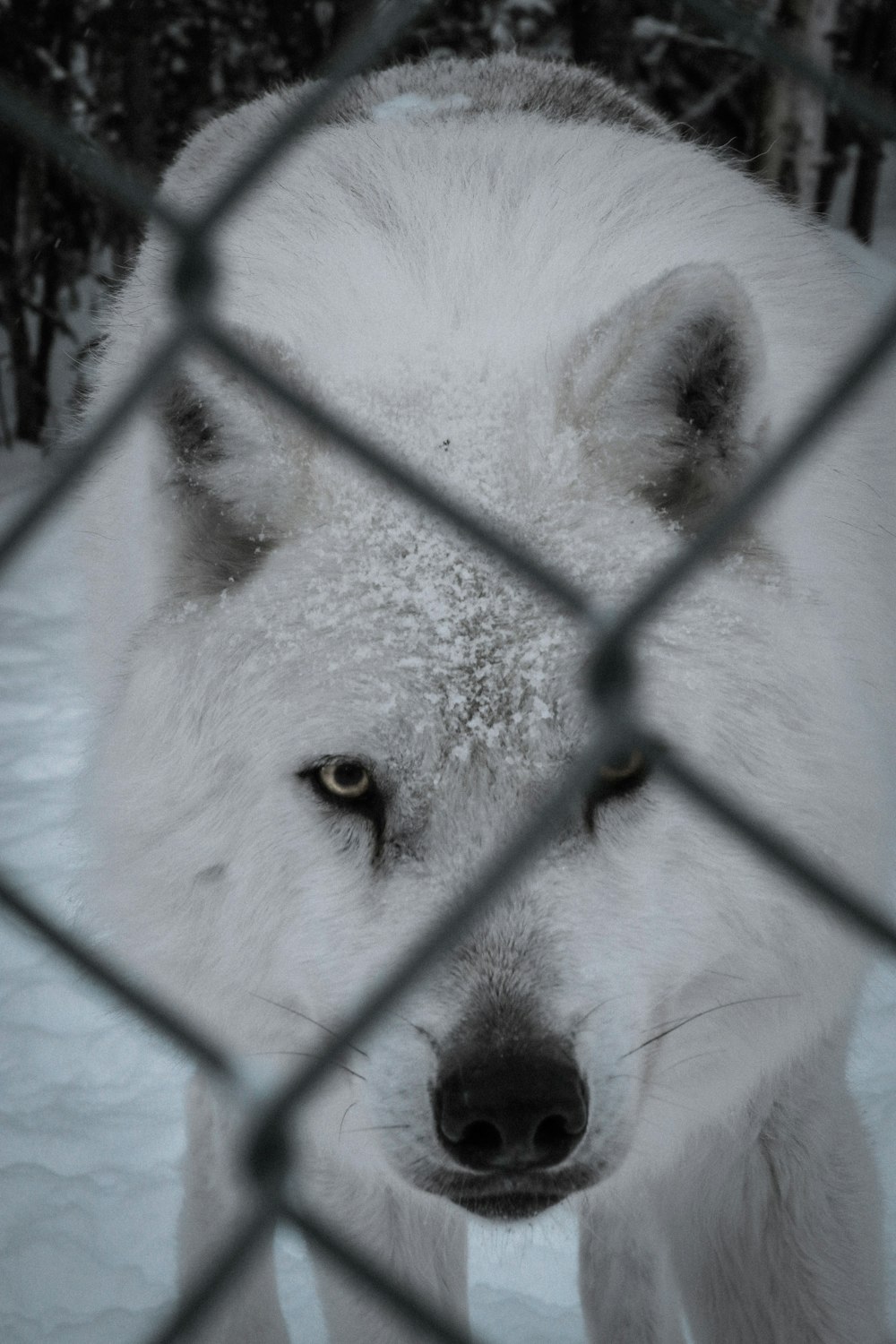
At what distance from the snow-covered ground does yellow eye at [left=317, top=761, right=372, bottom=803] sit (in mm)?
800

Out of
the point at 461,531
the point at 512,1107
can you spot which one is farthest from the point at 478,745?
the point at 461,531

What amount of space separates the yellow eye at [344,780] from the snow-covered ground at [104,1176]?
2.63 ft

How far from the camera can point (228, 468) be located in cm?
202

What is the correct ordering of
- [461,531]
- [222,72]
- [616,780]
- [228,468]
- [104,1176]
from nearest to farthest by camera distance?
[461,531], [616,780], [228,468], [104,1176], [222,72]

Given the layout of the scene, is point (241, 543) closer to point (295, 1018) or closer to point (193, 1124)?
point (295, 1018)

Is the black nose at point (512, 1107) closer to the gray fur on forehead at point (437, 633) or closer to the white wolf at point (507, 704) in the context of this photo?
the white wolf at point (507, 704)

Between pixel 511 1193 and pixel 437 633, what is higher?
pixel 437 633

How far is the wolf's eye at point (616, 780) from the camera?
73.5 inches

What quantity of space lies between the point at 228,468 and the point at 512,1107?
3.54 ft

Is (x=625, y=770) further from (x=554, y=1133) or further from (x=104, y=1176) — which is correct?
(x=104, y=1176)

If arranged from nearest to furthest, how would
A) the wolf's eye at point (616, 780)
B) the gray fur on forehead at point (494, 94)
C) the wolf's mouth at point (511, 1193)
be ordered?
the wolf's mouth at point (511, 1193)
the wolf's eye at point (616, 780)
the gray fur on forehead at point (494, 94)

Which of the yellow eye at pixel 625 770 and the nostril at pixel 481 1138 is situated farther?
the yellow eye at pixel 625 770

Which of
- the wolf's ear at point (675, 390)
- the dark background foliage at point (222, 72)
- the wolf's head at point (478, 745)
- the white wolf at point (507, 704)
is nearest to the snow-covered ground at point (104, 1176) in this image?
the white wolf at point (507, 704)

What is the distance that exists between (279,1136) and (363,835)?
95cm
